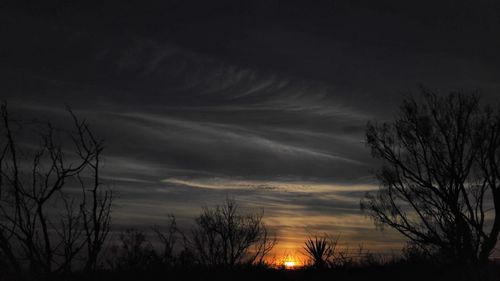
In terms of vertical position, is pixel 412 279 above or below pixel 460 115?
below

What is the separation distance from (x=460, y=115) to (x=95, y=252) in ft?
69.6

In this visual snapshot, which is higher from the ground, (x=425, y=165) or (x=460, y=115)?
(x=460, y=115)

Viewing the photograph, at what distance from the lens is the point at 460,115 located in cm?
2478

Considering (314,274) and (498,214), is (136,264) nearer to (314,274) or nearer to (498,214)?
(314,274)

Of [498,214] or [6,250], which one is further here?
[498,214]

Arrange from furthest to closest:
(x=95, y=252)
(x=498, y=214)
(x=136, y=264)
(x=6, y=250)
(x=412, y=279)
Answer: (x=498, y=214)
(x=412, y=279)
(x=136, y=264)
(x=95, y=252)
(x=6, y=250)

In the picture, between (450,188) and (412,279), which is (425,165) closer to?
(450,188)

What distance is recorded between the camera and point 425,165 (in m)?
24.6

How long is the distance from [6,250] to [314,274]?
19.3 meters

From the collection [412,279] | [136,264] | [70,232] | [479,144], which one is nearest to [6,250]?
[70,232]

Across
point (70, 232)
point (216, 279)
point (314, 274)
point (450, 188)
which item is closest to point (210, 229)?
point (314, 274)

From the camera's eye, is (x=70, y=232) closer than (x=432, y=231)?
Yes

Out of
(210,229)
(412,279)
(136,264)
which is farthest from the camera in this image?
(210,229)

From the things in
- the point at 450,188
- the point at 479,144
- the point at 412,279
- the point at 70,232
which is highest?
the point at 479,144
